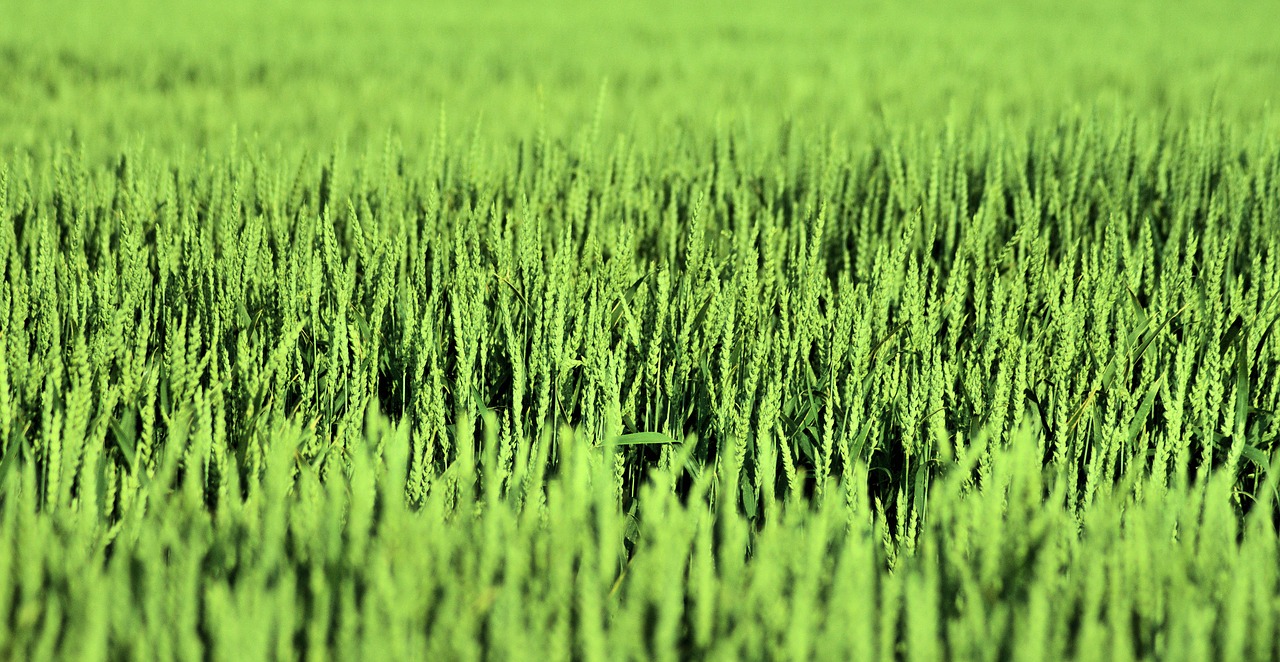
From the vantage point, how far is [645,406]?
1.42 m

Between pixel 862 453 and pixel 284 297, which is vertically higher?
pixel 284 297

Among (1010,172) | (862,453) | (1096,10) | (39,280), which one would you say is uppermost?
(1096,10)

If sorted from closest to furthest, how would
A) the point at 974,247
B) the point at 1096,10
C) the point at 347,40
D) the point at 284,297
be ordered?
the point at 284,297
the point at 974,247
the point at 347,40
the point at 1096,10

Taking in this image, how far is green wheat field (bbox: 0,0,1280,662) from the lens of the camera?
28.9 inches

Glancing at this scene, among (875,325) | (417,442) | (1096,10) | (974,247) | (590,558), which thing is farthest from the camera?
(1096,10)

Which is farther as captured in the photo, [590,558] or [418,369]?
[418,369]

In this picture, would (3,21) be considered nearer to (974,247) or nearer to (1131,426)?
(974,247)

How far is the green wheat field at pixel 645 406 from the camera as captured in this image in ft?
2.41

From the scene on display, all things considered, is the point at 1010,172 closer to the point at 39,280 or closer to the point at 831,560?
the point at 831,560

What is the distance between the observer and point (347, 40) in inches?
224

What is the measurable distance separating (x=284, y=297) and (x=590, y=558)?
79 cm

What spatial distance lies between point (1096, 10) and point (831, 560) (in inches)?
357

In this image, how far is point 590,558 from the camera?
77 centimetres

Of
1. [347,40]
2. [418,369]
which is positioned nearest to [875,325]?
[418,369]
